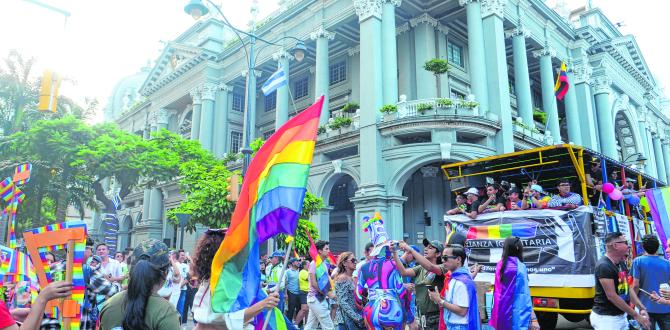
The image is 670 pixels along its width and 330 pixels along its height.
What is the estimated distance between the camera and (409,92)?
25.3m

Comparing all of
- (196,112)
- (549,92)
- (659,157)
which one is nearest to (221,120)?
(196,112)

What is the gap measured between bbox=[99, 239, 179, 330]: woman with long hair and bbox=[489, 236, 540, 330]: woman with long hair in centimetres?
353

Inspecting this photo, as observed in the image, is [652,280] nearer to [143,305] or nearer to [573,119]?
[143,305]

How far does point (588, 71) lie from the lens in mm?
30516

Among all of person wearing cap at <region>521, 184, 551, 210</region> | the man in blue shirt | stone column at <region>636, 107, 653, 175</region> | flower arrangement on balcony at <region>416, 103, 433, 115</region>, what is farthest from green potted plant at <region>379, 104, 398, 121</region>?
stone column at <region>636, 107, 653, 175</region>

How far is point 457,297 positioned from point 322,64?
21687 millimetres

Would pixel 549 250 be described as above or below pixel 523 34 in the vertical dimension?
below

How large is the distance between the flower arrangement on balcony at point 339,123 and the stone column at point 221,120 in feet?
39.0

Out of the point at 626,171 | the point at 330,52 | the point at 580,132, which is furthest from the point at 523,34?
the point at 626,171

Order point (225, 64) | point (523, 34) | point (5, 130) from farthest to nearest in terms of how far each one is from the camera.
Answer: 1. point (225, 64)
2. point (5, 130)
3. point (523, 34)

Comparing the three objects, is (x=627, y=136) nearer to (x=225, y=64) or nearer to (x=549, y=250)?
(x=225, y=64)

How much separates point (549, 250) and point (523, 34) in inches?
774

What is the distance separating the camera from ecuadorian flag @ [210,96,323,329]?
369cm

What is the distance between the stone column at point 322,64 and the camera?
25.4 meters
